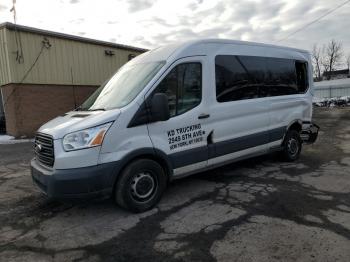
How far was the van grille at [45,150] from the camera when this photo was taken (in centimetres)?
434

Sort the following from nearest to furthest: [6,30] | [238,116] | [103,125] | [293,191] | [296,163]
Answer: [103,125] < [293,191] < [238,116] < [296,163] < [6,30]

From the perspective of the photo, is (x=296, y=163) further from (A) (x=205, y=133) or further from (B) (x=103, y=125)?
(B) (x=103, y=125)

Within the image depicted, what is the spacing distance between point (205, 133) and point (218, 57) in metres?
1.35

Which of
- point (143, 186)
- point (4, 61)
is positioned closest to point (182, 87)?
point (143, 186)

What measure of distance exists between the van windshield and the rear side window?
127 centimetres

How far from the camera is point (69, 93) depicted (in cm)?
1510

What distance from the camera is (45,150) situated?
449 centimetres

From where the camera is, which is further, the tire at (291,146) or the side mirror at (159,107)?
the tire at (291,146)

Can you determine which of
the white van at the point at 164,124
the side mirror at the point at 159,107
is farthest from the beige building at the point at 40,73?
the side mirror at the point at 159,107

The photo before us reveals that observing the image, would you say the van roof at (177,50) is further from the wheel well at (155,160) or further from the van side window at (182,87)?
the wheel well at (155,160)

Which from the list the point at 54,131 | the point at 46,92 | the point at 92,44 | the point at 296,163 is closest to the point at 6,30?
the point at 46,92

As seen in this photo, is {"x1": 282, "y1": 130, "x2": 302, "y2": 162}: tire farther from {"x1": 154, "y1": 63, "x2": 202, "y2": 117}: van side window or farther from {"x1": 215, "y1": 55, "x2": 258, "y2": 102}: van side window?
{"x1": 154, "y1": 63, "x2": 202, "y2": 117}: van side window

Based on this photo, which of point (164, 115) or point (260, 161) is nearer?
point (164, 115)

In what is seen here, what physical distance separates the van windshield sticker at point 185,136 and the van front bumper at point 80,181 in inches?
39.8
